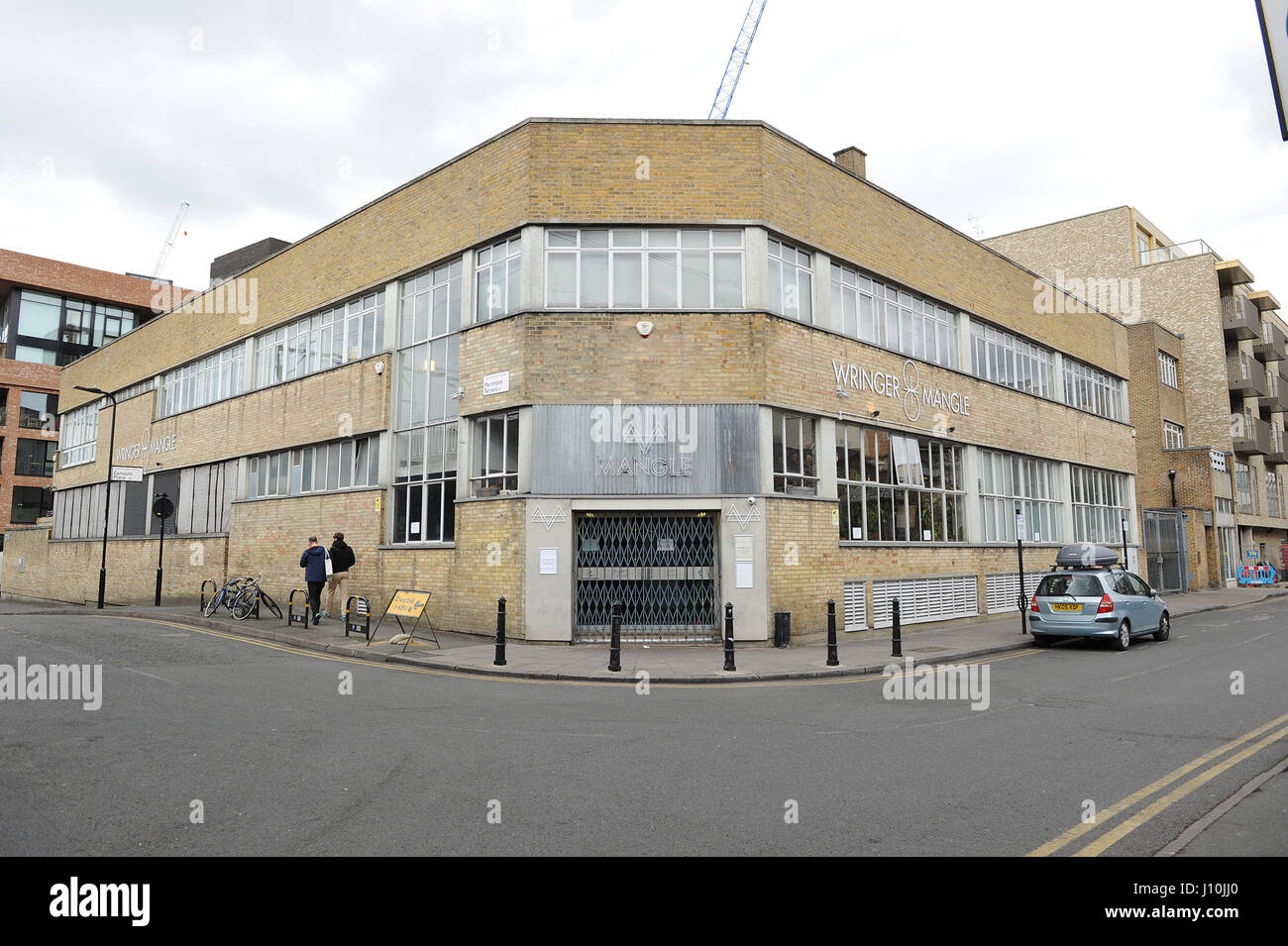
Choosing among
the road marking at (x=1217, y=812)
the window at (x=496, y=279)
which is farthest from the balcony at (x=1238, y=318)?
the road marking at (x=1217, y=812)

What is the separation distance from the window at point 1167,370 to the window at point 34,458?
7086 centimetres

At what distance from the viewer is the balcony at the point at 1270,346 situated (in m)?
45.9

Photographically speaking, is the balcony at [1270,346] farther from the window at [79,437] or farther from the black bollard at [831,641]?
the window at [79,437]

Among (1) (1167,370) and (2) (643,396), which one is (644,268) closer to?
(2) (643,396)

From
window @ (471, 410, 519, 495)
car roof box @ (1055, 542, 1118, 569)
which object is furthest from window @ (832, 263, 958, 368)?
window @ (471, 410, 519, 495)

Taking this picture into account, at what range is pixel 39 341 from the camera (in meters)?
57.4

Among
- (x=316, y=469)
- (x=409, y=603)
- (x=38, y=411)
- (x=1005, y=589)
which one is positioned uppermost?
(x=38, y=411)

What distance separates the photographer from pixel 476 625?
55.0 ft

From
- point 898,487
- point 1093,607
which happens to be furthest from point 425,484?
point 1093,607

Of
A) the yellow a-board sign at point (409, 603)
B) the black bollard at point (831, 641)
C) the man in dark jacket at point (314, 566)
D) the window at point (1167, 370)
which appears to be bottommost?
the black bollard at point (831, 641)

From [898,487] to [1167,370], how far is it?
2797 centimetres

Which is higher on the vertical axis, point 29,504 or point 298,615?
point 29,504
